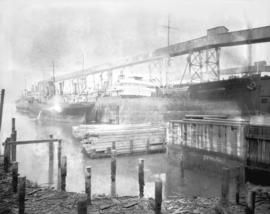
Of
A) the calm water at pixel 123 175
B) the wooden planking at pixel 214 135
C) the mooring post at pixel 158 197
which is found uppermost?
the wooden planking at pixel 214 135

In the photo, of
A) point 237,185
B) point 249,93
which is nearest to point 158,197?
point 237,185

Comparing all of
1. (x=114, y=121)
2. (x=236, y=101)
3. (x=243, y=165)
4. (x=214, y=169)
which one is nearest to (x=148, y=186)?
(x=214, y=169)

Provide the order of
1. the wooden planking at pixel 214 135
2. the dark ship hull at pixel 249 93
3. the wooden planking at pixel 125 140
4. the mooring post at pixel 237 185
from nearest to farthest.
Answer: the mooring post at pixel 237 185 → the wooden planking at pixel 214 135 → the wooden planking at pixel 125 140 → the dark ship hull at pixel 249 93

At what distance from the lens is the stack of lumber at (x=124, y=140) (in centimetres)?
1658

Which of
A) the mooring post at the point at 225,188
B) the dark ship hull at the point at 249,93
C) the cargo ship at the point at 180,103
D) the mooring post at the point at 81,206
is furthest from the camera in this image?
the cargo ship at the point at 180,103

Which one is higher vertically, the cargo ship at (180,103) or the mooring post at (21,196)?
the cargo ship at (180,103)

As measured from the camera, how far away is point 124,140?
685 inches

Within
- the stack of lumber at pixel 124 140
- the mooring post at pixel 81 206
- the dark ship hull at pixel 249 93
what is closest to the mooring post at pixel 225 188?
the mooring post at pixel 81 206

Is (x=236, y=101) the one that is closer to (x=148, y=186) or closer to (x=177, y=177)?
(x=177, y=177)

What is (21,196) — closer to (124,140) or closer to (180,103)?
(124,140)

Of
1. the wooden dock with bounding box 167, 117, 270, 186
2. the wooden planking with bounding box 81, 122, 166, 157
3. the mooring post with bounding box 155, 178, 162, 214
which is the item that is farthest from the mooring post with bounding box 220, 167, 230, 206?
the wooden planking with bounding box 81, 122, 166, 157

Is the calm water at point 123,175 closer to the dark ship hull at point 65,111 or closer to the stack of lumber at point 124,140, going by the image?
the stack of lumber at point 124,140

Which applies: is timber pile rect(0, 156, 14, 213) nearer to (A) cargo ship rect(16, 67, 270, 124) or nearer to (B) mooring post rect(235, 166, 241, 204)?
(B) mooring post rect(235, 166, 241, 204)

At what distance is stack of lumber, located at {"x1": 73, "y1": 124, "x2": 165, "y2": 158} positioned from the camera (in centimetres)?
1658
